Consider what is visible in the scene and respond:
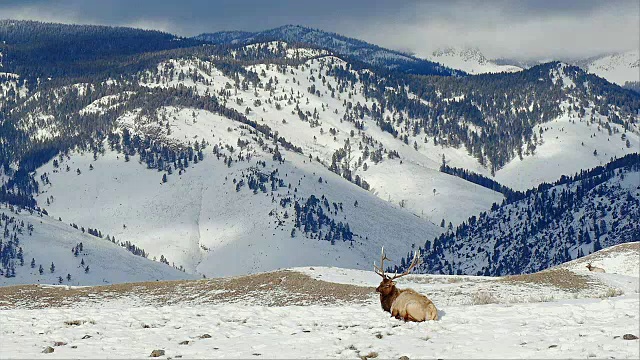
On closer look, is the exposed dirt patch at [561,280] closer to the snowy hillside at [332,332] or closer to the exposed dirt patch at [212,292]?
the exposed dirt patch at [212,292]

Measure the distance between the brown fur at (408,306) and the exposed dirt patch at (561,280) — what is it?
20.1m

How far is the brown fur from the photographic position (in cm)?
2684

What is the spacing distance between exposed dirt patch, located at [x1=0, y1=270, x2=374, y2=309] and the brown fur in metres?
15.5

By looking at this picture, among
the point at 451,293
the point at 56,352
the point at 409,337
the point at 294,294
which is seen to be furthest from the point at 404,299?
the point at 294,294

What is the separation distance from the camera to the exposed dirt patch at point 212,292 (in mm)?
47781

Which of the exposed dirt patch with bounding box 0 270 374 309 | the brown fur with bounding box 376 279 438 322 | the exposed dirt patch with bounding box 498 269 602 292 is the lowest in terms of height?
the exposed dirt patch with bounding box 0 270 374 309

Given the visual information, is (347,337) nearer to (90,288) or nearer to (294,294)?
(294,294)

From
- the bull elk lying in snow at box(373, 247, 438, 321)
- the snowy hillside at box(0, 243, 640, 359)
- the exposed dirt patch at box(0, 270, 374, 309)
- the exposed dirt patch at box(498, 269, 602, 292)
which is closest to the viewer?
the snowy hillside at box(0, 243, 640, 359)

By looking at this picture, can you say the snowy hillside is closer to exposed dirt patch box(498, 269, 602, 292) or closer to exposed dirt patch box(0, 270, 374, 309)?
exposed dirt patch box(498, 269, 602, 292)

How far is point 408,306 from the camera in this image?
27266 millimetres

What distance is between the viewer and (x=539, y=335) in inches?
903

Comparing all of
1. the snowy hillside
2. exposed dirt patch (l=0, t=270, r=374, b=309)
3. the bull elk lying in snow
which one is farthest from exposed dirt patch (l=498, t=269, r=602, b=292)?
the bull elk lying in snow

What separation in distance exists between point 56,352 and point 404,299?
38.8 feet

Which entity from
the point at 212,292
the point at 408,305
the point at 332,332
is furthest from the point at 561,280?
the point at 332,332
